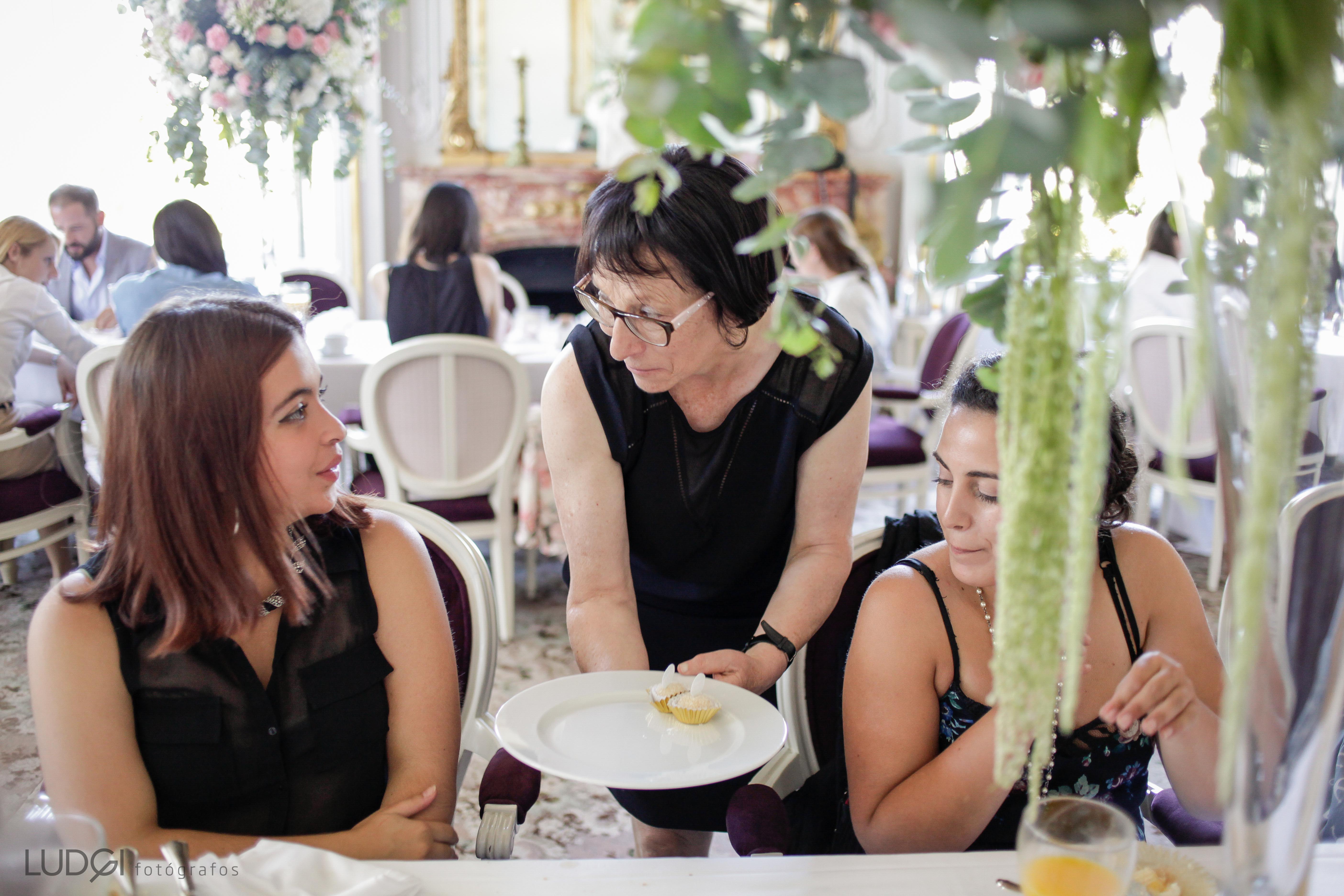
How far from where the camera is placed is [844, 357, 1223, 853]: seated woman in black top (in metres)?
1.26

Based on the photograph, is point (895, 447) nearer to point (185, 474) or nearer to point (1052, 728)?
point (1052, 728)

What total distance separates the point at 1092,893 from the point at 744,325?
35.5 inches

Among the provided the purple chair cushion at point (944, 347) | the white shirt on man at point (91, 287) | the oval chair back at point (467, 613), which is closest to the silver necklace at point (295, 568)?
the oval chair back at point (467, 613)

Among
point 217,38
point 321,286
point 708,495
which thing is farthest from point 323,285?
point 708,495

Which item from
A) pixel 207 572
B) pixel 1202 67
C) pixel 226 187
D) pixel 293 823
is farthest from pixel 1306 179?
pixel 226 187

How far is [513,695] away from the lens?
2.18 metres

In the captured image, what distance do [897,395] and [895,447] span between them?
8.8 inches

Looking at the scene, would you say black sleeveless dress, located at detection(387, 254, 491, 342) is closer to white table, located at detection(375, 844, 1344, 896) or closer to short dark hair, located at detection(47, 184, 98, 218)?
short dark hair, located at detection(47, 184, 98, 218)

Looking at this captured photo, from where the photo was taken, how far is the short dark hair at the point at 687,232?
140 centimetres

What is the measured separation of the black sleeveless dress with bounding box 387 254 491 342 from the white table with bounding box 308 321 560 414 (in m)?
0.12

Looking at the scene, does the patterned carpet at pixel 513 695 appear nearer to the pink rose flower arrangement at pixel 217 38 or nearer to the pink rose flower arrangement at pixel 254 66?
the pink rose flower arrangement at pixel 254 66

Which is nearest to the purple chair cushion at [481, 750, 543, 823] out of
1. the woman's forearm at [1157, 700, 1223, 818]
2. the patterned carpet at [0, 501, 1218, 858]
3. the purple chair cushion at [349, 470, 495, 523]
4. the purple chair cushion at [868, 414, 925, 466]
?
the patterned carpet at [0, 501, 1218, 858]

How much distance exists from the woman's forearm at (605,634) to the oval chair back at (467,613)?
140mm

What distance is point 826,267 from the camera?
4289 millimetres
